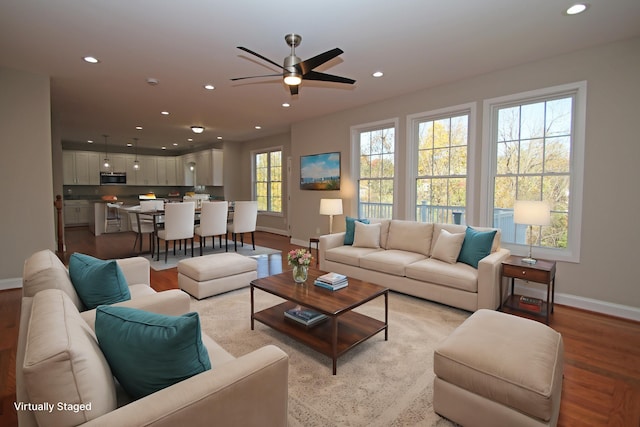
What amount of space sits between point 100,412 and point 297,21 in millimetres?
2968

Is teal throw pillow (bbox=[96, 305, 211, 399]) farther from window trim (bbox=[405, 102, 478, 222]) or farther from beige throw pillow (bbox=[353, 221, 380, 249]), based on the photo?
window trim (bbox=[405, 102, 478, 222])

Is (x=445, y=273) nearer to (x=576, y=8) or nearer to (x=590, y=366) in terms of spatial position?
(x=590, y=366)

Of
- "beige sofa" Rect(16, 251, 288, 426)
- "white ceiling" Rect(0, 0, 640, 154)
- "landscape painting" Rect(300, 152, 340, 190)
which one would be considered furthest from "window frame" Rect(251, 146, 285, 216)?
"beige sofa" Rect(16, 251, 288, 426)

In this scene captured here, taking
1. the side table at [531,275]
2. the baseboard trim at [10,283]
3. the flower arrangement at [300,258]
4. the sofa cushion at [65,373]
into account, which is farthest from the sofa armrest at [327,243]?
the baseboard trim at [10,283]

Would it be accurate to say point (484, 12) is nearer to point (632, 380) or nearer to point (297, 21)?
point (297, 21)

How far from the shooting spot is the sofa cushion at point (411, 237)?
13.1 ft

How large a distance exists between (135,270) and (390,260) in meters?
2.70

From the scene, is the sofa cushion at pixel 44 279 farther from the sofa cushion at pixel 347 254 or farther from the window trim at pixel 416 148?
the window trim at pixel 416 148

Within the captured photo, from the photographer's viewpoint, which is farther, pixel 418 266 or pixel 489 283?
pixel 418 266

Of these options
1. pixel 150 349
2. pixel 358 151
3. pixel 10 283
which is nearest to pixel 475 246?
pixel 358 151

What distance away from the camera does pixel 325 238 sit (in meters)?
4.54

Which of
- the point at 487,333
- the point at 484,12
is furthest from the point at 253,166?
the point at 487,333

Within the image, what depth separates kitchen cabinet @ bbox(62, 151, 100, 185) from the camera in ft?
31.8

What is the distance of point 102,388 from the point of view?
100 centimetres
